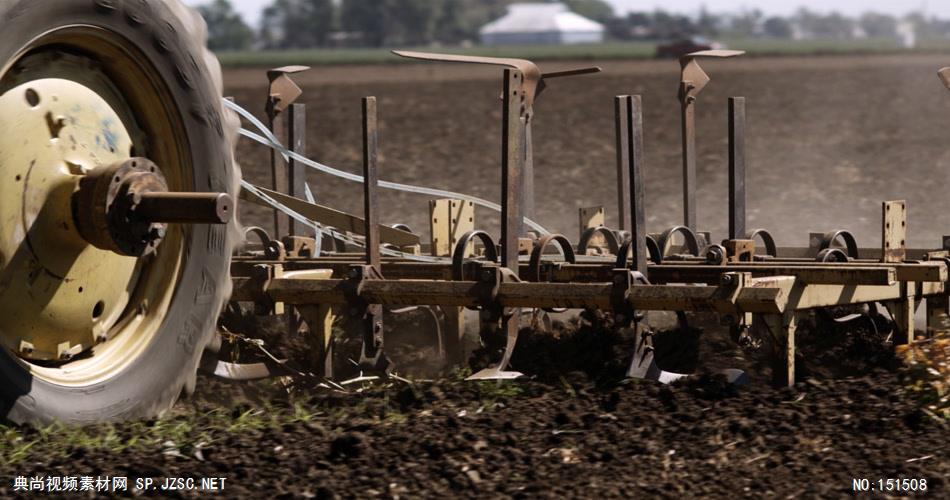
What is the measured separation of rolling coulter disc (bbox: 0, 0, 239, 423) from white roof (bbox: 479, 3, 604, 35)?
97.1 meters

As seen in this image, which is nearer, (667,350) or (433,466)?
(433,466)

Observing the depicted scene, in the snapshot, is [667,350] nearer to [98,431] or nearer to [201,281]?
[201,281]

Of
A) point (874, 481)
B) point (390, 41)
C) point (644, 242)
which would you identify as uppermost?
point (390, 41)

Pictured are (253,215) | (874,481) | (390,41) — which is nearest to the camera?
(874,481)

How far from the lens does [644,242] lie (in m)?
6.05

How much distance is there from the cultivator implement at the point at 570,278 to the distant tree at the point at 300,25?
83776 mm

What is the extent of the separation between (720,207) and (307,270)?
28.2 feet

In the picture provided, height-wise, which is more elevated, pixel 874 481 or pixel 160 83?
pixel 160 83

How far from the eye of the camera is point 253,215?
46.5 ft

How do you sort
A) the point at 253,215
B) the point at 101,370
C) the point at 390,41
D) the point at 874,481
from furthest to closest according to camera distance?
the point at 390,41 → the point at 253,215 → the point at 101,370 → the point at 874,481

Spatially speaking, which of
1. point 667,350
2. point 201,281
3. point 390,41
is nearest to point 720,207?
point 667,350

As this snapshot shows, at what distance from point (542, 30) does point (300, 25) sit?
18.3 metres

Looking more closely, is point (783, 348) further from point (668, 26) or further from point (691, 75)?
point (668, 26)

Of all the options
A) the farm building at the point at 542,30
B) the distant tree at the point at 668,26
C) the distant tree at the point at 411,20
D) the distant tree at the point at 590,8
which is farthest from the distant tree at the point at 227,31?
the distant tree at the point at 590,8
